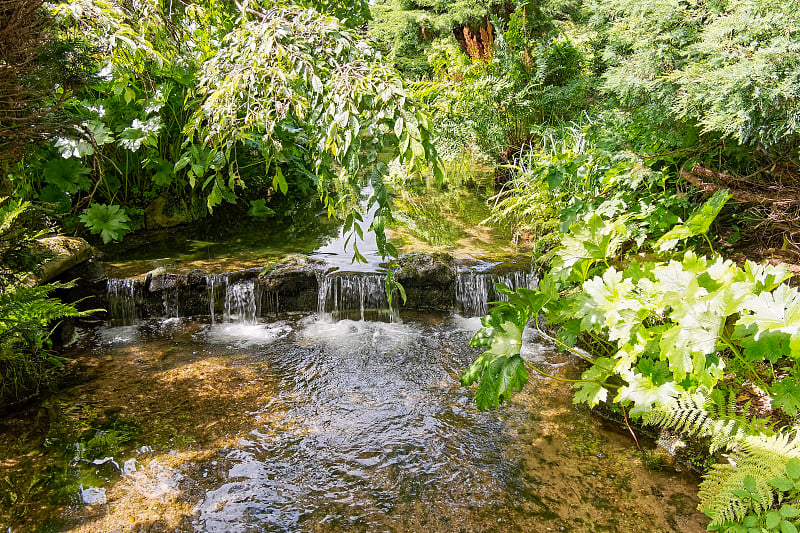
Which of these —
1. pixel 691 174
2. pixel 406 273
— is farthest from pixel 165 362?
pixel 691 174

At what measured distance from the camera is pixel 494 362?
2203mm

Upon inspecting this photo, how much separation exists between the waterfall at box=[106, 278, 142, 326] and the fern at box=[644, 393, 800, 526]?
437 centimetres

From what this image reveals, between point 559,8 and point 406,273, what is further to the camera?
point 559,8

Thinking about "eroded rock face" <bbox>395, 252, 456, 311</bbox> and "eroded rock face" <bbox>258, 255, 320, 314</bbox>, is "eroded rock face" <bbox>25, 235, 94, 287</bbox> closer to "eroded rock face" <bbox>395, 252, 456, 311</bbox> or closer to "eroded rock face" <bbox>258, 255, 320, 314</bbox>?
"eroded rock face" <bbox>258, 255, 320, 314</bbox>

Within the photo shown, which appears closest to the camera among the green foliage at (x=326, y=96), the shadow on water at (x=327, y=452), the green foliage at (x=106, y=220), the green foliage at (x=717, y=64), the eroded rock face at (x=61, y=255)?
the green foliage at (x=326, y=96)

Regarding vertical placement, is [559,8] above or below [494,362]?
above

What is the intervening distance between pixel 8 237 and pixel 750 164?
4864 mm

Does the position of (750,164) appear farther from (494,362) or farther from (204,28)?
(204,28)

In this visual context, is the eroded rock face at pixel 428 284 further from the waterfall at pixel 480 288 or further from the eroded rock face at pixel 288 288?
the eroded rock face at pixel 288 288

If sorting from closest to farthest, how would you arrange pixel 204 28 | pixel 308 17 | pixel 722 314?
pixel 722 314
pixel 308 17
pixel 204 28

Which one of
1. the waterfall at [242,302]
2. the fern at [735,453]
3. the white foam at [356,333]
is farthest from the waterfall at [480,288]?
the fern at [735,453]

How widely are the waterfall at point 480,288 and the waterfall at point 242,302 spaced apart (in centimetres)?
198

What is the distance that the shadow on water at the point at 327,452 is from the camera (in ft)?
7.53

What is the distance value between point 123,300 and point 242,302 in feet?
3.60
